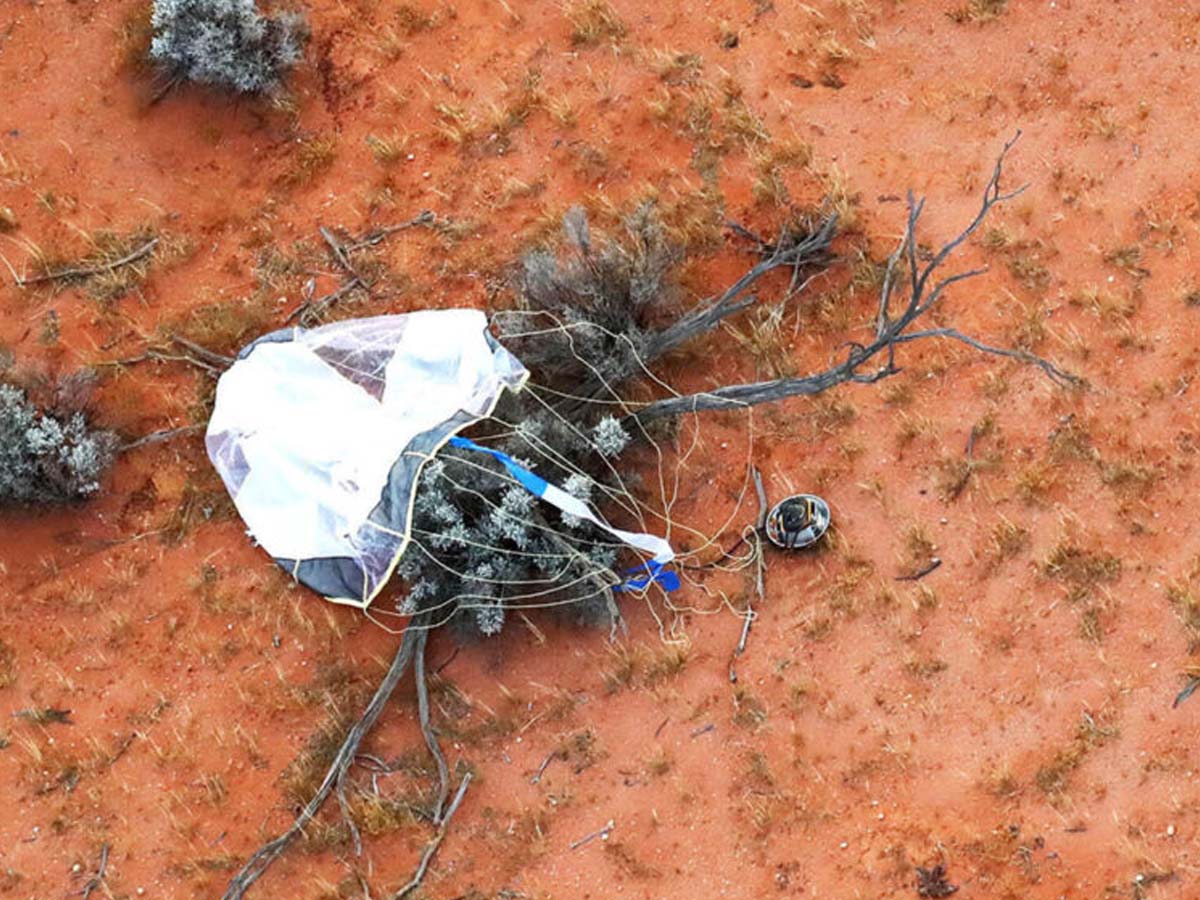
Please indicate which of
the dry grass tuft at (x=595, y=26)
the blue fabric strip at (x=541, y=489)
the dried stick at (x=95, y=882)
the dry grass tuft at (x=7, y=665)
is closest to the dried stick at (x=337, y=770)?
the dried stick at (x=95, y=882)

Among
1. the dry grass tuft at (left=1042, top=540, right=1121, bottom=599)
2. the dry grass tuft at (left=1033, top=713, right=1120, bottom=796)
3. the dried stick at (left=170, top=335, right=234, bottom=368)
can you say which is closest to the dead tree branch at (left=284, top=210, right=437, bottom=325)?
the dried stick at (left=170, top=335, right=234, bottom=368)

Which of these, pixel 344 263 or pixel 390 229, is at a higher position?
pixel 390 229

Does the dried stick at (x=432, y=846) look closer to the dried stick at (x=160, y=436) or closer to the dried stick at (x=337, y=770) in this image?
the dried stick at (x=337, y=770)

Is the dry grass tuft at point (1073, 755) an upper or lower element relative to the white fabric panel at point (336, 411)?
lower

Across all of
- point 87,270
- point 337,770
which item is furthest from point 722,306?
point 87,270

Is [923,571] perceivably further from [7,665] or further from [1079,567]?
[7,665]

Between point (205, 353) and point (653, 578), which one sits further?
point (205, 353)

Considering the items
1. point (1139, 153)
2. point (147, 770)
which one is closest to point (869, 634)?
point (1139, 153)

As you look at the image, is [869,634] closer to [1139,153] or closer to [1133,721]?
[1133,721]
